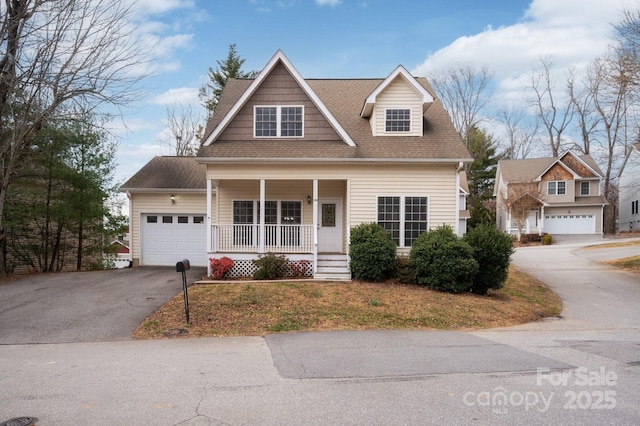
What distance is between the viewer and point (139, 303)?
10141mm

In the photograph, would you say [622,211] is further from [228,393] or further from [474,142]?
[228,393]

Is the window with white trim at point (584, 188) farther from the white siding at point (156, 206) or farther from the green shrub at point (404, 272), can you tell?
the white siding at point (156, 206)

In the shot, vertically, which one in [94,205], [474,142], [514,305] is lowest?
[514,305]

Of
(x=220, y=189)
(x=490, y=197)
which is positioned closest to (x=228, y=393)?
(x=220, y=189)

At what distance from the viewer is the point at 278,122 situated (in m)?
14.6

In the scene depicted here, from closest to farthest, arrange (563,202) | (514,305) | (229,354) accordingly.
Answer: (229,354)
(514,305)
(563,202)

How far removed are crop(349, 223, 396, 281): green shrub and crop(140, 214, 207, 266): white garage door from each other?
24.5ft

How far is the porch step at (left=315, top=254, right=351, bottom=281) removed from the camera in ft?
43.3

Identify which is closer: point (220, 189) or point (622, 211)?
point (220, 189)

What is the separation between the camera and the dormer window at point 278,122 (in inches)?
575

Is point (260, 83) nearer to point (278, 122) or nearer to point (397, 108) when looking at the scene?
point (278, 122)

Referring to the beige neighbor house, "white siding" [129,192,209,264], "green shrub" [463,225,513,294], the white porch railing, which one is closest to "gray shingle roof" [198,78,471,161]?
the beige neighbor house

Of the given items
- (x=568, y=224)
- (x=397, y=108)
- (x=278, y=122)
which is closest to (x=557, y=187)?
(x=568, y=224)

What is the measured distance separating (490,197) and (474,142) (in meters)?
6.42
